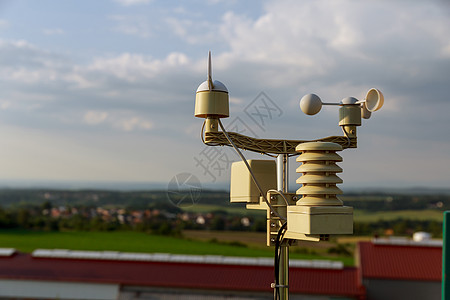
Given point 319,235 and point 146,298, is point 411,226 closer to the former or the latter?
point 146,298

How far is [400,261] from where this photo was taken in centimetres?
1694

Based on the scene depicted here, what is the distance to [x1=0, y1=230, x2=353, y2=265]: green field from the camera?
53156mm

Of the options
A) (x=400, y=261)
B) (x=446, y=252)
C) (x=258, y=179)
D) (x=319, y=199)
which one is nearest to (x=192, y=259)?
(x=400, y=261)

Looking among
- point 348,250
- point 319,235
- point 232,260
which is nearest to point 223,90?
point 319,235

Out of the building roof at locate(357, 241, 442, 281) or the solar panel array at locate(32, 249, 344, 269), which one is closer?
the building roof at locate(357, 241, 442, 281)

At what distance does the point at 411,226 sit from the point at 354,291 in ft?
173

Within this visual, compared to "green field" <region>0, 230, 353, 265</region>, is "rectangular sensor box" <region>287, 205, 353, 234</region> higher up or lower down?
higher up

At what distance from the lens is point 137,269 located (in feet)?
58.4

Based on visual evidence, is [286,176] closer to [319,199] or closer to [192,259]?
[319,199]

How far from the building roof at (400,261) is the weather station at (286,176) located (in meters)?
12.1

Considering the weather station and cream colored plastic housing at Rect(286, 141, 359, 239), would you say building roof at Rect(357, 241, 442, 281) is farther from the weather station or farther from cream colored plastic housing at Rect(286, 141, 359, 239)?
cream colored plastic housing at Rect(286, 141, 359, 239)

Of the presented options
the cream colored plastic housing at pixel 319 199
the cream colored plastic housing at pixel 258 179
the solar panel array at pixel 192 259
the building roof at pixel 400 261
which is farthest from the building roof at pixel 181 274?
the cream colored plastic housing at pixel 319 199

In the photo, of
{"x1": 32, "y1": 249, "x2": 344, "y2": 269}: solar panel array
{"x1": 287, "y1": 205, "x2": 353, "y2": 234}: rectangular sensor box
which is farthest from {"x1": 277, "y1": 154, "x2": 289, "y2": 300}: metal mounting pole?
{"x1": 32, "y1": 249, "x2": 344, "y2": 269}: solar panel array

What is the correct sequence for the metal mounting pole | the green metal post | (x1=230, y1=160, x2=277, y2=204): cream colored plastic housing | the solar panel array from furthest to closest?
the solar panel array, the green metal post, (x1=230, y1=160, x2=277, y2=204): cream colored plastic housing, the metal mounting pole
